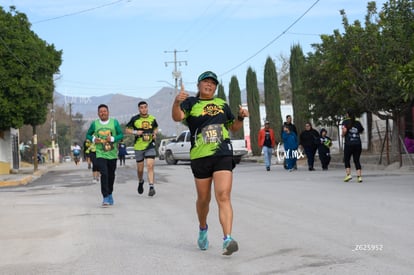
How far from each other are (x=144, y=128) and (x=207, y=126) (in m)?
7.09

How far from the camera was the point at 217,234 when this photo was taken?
28.1ft

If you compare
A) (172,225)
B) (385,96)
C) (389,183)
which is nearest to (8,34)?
(385,96)

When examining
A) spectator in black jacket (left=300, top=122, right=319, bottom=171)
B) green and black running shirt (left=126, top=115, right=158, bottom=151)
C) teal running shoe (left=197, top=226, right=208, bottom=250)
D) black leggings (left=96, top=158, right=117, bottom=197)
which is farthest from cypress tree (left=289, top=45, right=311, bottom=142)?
teal running shoe (left=197, top=226, right=208, bottom=250)

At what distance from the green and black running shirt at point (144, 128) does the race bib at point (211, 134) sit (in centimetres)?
703

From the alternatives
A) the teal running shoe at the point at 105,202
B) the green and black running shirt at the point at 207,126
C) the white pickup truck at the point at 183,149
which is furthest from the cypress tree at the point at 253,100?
the green and black running shirt at the point at 207,126

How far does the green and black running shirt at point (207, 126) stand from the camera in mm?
7102

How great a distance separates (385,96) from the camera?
22.1 m

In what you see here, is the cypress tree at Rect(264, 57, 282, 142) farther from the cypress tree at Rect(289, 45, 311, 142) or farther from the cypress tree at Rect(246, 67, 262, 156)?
the cypress tree at Rect(289, 45, 311, 142)

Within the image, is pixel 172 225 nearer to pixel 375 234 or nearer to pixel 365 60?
pixel 375 234

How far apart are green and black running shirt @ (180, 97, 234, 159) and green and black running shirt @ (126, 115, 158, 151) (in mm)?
6905

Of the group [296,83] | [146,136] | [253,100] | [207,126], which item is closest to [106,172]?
[146,136]

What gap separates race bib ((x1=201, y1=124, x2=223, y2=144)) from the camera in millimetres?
7117

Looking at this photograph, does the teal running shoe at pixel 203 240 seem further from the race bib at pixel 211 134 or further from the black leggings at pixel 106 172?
the black leggings at pixel 106 172

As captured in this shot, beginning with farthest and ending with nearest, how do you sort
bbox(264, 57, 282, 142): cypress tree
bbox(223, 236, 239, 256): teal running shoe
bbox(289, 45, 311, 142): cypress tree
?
bbox(264, 57, 282, 142): cypress tree, bbox(289, 45, 311, 142): cypress tree, bbox(223, 236, 239, 256): teal running shoe
